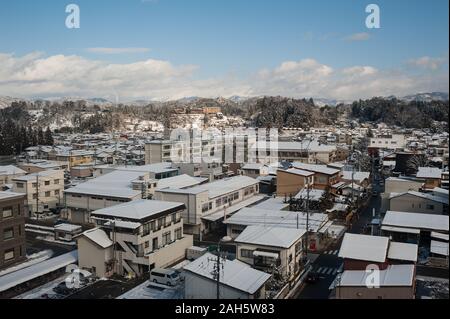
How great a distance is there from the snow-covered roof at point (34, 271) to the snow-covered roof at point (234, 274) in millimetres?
1759

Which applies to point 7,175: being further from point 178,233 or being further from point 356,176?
point 356,176

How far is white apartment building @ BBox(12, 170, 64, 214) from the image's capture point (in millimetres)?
7656

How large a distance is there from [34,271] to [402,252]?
383 cm

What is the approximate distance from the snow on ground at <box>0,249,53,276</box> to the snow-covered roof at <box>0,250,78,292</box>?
10.2 inches

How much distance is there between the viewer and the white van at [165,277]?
168 inches

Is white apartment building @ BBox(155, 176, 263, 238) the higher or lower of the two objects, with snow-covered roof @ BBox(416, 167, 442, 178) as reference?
lower

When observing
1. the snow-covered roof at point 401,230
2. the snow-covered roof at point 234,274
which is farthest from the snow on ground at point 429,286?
the snow-covered roof at point 234,274

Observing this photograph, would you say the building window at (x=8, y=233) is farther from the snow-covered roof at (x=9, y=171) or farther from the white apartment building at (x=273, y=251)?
the snow-covered roof at (x=9, y=171)

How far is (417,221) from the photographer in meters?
5.56

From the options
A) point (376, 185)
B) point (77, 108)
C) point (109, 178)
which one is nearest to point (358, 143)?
point (376, 185)

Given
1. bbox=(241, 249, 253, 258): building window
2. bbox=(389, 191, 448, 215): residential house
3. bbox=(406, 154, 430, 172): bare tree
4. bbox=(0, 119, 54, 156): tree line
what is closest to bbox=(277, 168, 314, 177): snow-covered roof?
bbox=(389, 191, 448, 215): residential house

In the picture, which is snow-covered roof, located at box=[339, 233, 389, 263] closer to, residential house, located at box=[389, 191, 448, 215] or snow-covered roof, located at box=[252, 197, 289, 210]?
residential house, located at box=[389, 191, 448, 215]

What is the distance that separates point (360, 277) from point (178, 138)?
1077 centimetres
